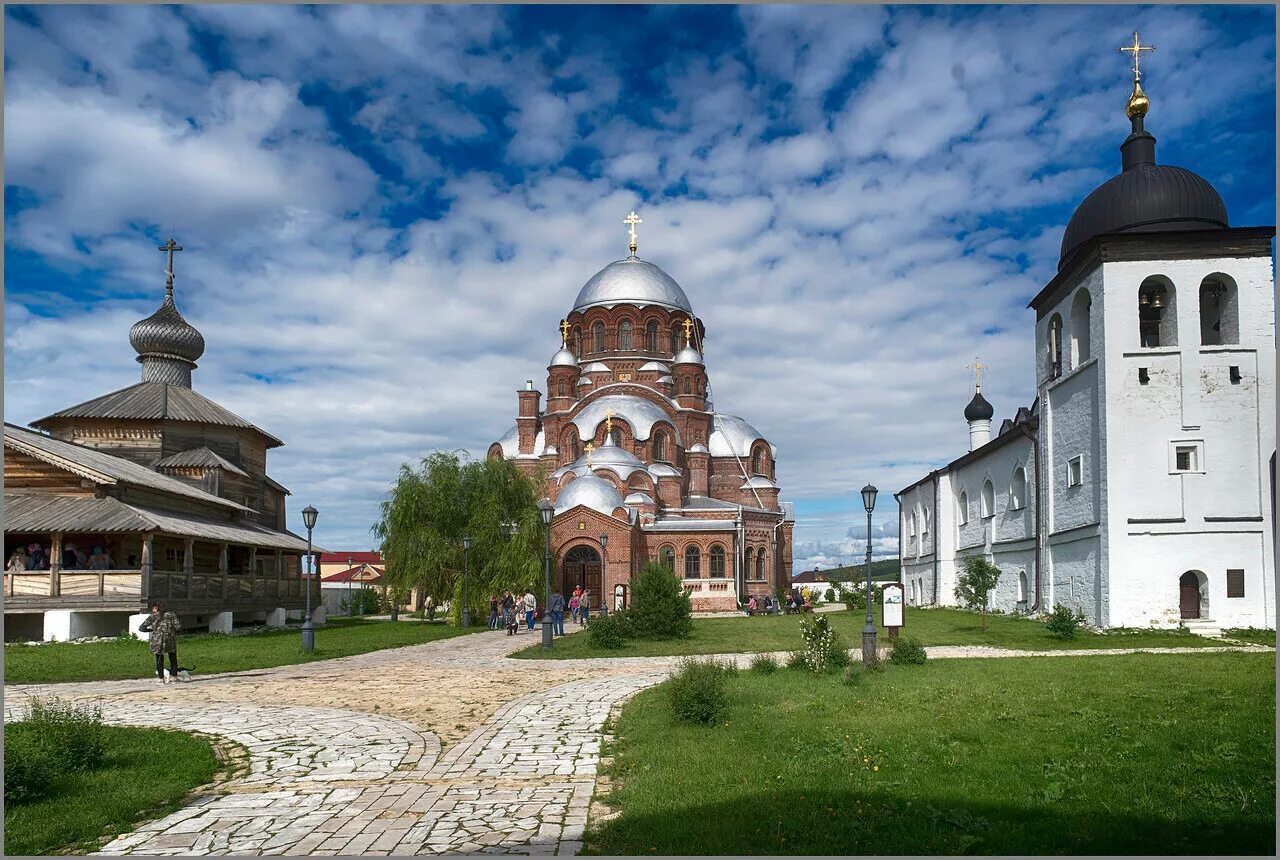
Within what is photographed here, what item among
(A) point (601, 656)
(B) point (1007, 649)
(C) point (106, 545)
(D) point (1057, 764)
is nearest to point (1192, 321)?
(B) point (1007, 649)

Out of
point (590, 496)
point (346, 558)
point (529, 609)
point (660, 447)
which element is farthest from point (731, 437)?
point (346, 558)

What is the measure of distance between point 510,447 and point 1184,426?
36.1 meters

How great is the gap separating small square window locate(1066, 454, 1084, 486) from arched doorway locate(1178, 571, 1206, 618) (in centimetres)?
363

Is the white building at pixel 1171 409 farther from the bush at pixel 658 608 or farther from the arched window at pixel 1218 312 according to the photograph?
the bush at pixel 658 608

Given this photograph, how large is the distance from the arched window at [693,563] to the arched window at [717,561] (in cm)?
63

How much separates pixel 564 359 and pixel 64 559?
30309 mm

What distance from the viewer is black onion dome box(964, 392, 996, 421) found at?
44688 mm

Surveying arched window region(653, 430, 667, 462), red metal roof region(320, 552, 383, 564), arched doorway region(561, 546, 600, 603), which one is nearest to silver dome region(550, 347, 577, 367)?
arched window region(653, 430, 667, 462)

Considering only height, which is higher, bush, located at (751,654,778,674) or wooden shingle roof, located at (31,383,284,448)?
wooden shingle roof, located at (31,383,284,448)

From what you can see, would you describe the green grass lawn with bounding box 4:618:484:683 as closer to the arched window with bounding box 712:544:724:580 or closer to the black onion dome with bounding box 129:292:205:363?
the black onion dome with bounding box 129:292:205:363

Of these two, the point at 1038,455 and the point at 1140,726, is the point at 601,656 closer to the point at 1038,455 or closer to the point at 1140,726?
the point at 1140,726

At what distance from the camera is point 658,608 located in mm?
22766

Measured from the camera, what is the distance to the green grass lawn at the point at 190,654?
52.0ft

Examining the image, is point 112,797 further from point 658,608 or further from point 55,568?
point 55,568
